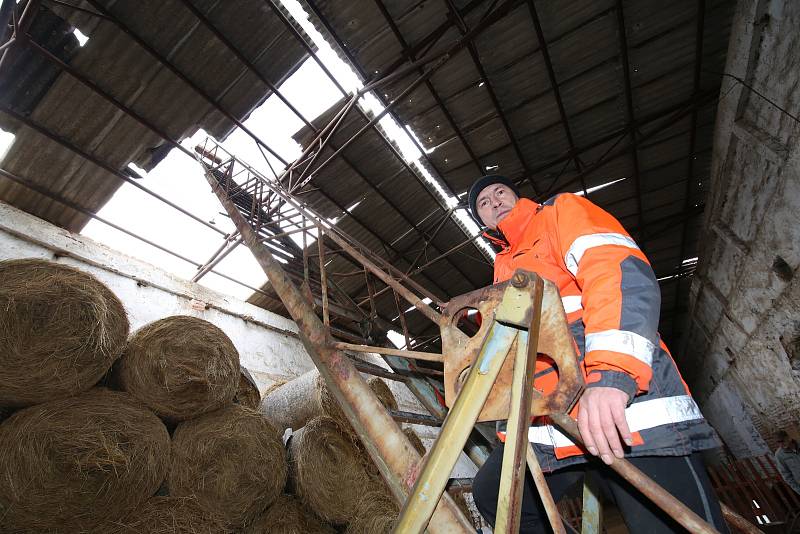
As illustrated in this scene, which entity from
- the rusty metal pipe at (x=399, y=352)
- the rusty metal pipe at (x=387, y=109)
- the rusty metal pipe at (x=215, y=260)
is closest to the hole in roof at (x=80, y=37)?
the rusty metal pipe at (x=387, y=109)

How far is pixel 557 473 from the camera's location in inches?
78.7

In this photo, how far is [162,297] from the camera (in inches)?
293

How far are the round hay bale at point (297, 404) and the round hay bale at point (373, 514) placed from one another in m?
1.09

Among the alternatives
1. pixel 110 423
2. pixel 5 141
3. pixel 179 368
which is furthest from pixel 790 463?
pixel 5 141

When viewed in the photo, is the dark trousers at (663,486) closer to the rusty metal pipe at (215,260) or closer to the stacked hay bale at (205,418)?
the stacked hay bale at (205,418)

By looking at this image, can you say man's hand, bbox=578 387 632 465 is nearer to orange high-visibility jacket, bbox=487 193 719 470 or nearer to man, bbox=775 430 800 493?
orange high-visibility jacket, bbox=487 193 719 470

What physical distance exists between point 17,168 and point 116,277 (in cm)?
216

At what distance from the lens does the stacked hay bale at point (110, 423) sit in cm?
265

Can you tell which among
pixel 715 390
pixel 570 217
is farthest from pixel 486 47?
pixel 715 390

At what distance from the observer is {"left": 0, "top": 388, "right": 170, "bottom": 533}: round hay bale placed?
255 cm

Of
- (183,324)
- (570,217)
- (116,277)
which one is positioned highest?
(116,277)

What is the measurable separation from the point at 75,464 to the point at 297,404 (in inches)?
97.9

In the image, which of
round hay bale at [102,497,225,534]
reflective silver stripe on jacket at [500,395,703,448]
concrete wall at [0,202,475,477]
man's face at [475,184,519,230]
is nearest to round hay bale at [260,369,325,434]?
round hay bale at [102,497,225,534]

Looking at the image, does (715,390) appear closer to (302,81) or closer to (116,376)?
(302,81)
